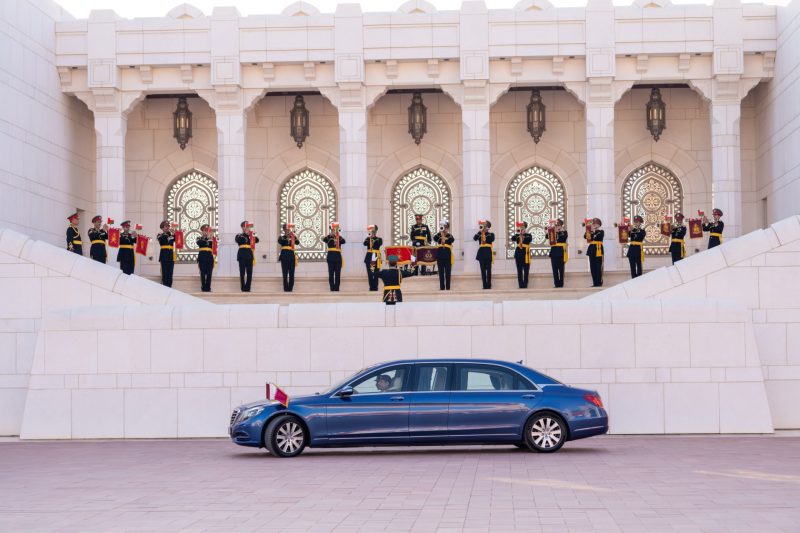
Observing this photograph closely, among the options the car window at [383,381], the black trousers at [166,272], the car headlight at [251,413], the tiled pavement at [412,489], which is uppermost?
the black trousers at [166,272]

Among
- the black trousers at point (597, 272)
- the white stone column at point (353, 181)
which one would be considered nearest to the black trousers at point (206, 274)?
the white stone column at point (353, 181)

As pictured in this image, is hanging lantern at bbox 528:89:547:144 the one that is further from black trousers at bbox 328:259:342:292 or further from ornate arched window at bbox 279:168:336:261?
black trousers at bbox 328:259:342:292

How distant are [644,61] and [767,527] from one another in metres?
24.6

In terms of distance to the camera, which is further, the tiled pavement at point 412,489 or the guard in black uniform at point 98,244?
the guard in black uniform at point 98,244

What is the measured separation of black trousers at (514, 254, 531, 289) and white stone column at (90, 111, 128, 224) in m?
11.2

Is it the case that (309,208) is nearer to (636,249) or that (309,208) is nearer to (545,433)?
(636,249)

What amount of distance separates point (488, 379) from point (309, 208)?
69.2ft

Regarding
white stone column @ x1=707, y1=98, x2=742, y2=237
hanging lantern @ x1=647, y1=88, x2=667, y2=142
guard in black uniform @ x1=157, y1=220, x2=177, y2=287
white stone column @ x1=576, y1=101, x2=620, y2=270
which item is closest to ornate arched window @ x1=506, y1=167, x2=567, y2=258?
hanging lantern @ x1=647, y1=88, x2=667, y2=142

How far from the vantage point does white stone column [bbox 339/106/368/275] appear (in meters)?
32.6

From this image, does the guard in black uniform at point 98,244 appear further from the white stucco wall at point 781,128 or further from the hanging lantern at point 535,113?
the white stucco wall at point 781,128

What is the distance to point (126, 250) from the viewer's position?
28.1 m

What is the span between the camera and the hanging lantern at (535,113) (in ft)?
117

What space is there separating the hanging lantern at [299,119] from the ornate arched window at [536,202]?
247 inches

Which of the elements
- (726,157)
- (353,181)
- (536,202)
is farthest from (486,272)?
(536,202)
